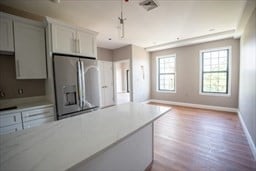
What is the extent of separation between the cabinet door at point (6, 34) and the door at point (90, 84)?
1184 millimetres

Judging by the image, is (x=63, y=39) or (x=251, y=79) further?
(x=63, y=39)

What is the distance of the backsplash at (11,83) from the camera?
7.70 ft

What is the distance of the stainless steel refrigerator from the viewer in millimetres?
2432

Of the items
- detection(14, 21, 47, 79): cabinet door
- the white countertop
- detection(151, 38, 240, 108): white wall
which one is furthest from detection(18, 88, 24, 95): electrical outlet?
detection(151, 38, 240, 108): white wall

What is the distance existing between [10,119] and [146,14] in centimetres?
317

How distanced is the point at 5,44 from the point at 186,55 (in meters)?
5.51

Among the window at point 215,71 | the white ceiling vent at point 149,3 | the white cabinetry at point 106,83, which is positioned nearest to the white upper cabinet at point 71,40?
the white ceiling vent at point 149,3

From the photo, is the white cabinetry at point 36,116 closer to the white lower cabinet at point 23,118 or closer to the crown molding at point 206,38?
the white lower cabinet at point 23,118

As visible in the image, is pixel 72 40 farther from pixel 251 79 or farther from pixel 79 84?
pixel 251 79

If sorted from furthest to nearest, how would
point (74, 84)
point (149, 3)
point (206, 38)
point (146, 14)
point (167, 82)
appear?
1. point (167, 82)
2. point (206, 38)
3. point (146, 14)
4. point (74, 84)
5. point (149, 3)

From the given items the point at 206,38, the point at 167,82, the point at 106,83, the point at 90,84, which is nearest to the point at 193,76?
the point at 167,82

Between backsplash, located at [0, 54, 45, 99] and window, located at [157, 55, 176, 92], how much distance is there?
5.06 m

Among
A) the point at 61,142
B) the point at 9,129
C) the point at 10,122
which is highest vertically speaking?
the point at 61,142

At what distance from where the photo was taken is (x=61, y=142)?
2.93 ft
